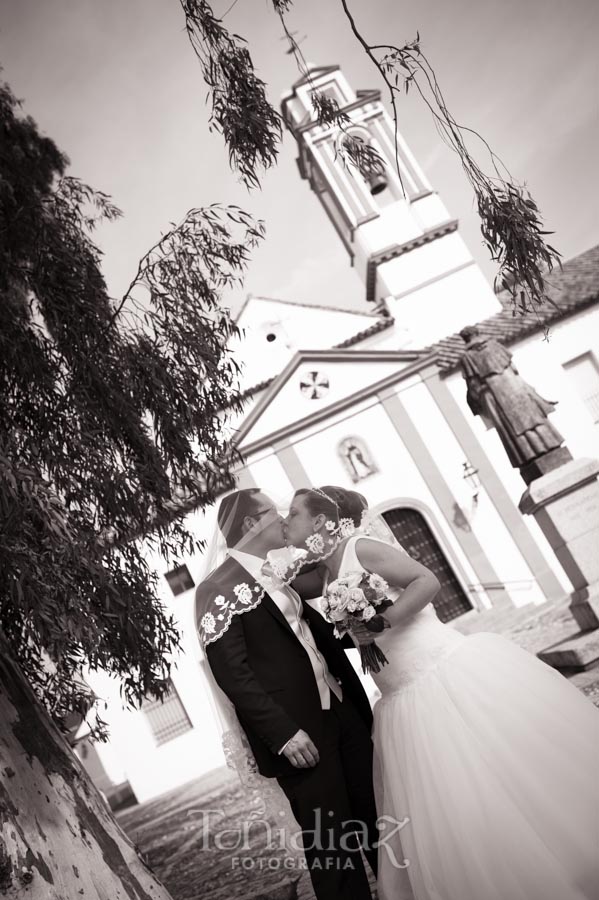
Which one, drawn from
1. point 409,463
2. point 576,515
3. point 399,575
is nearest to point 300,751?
point 399,575

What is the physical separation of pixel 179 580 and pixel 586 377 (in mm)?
12215

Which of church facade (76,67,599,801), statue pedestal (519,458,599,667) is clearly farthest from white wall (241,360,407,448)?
statue pedestal (519,458,599,667)

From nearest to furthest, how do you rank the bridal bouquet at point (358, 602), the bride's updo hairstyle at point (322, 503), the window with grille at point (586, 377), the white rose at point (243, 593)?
1. the bridal bouquet at point (358, 602)
2. the white rose at point (243, 593)
3. the bride's updo hairstyle at point (322, 503)
4. the window with grille at point (586, 377)

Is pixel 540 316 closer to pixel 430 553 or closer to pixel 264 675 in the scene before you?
pixel 430 553

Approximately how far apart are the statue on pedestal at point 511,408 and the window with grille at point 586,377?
A: 12330mm

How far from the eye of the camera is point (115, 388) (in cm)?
536

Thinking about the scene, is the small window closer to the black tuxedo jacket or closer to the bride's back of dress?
the black tuxedo jacket

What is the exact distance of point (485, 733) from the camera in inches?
111

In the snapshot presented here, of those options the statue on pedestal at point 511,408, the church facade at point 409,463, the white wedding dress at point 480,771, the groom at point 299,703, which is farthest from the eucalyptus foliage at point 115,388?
the church facade at point 409,463

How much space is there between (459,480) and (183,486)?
43.6ft

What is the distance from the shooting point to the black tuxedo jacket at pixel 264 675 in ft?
9.41

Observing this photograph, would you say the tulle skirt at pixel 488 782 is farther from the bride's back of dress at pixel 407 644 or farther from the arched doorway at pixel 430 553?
the arched doorway at pixel 430 553

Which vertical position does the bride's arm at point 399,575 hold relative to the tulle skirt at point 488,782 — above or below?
above

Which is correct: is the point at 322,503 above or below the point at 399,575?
above
